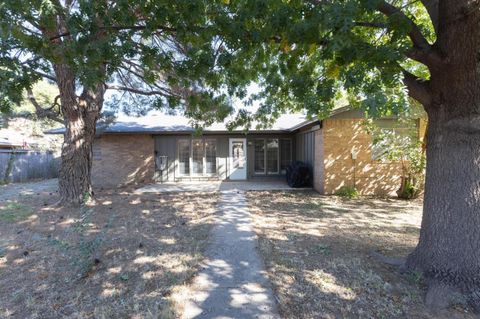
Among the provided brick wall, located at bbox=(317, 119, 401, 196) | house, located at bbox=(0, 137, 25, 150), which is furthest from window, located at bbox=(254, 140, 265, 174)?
house, located at bbox=(0, 137, 25, 150)

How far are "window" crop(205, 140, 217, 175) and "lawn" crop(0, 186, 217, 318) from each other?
22.3ft

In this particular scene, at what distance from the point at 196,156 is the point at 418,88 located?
11.5 meters

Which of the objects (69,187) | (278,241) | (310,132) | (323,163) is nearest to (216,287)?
(278,241)

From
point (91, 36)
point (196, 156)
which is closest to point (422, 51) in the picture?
point (91, 36)

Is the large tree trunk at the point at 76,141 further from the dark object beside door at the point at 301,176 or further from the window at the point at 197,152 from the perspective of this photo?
the dark object beside door at the point at 301,176

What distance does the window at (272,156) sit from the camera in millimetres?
14320

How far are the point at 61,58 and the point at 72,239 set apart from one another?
326 centimetres

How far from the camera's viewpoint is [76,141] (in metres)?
7.84

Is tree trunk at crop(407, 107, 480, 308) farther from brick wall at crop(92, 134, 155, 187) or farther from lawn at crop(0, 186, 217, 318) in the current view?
brick wall at crop(92, 134, 155, 187)

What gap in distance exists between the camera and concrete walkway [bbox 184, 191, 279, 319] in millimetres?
2773

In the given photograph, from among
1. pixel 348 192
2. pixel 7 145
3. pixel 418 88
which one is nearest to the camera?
pixel 418 88

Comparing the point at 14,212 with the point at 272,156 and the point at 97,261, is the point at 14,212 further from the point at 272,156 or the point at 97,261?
the point at 272,156

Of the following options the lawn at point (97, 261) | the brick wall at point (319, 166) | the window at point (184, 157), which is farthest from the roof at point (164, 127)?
the lawn at point (97, 261)

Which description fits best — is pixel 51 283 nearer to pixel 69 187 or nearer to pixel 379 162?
pixel 69 187
